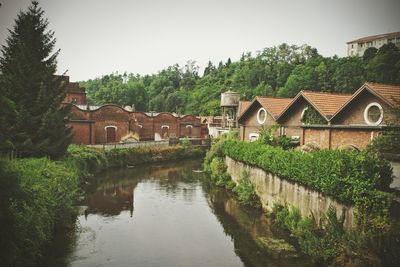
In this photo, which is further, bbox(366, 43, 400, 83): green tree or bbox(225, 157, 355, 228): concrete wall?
bbox(366, 43, 400, 83): green tree

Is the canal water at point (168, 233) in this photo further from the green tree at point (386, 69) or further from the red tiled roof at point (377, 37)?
the red tiled roof at point (377, 37)

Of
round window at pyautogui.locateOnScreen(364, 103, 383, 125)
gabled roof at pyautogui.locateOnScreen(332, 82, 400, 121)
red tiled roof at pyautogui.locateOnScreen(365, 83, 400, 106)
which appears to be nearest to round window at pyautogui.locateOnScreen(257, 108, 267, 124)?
round window at pyautogui.locateOnScreen(364, 103, 383, 125)

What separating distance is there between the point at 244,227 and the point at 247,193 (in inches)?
152

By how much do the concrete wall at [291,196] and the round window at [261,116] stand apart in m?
5.01

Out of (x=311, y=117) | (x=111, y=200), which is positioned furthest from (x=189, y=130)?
(x=311, y=117)

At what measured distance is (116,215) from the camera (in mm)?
17953

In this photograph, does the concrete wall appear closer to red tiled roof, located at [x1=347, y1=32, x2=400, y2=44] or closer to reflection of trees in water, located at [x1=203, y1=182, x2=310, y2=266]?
reflection of trees in water, located at [x1=203, y1=182, x2=310, y2=266]

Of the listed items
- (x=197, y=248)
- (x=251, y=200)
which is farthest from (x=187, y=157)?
(x=197, y=248)

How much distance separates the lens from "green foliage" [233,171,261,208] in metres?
19.6

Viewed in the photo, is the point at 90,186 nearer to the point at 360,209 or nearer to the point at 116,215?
the point at 116,215

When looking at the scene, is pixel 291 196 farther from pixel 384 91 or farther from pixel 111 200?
pixel 111 200

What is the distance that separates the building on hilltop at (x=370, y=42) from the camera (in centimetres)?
8838

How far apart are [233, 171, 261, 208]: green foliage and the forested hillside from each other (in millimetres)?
39249

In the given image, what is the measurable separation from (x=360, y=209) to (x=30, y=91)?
18775mm
